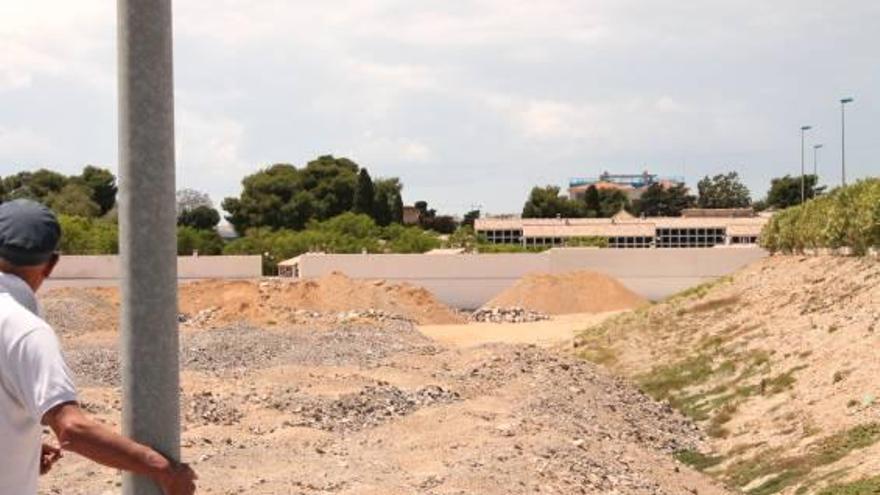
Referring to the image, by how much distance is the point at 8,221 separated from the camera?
3.33m

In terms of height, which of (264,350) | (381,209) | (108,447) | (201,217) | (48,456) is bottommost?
(264,350)

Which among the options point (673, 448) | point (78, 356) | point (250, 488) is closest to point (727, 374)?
point (673, 448)

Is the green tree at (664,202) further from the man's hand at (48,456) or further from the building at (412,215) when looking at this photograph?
the man's hand at (48,456)

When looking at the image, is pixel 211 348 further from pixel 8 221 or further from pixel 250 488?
pixel 8 221

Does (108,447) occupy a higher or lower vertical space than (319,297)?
higher

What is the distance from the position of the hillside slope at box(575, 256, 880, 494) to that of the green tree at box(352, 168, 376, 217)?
5711 centimetres

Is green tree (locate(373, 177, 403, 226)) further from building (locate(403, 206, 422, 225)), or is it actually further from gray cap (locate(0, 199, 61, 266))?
gray cap (locate(0, 199, 61, 266))

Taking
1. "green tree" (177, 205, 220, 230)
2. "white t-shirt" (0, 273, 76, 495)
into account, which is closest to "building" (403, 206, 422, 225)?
"green tree" (177, 205, 220, 230)

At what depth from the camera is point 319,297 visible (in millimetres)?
38844

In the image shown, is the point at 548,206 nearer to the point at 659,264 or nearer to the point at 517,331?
the point at 659,264

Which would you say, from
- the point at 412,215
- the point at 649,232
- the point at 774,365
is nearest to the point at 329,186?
the point at 649,232

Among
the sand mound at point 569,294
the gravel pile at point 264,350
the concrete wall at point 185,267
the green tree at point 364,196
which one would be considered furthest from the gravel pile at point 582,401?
the green tree at point 364,196

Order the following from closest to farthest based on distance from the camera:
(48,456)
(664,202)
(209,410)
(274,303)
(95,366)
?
(48,456) < (209,410) < (95,366) < (274,303) < (664,202)

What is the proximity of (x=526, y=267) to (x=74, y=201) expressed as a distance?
5209 centimetres
